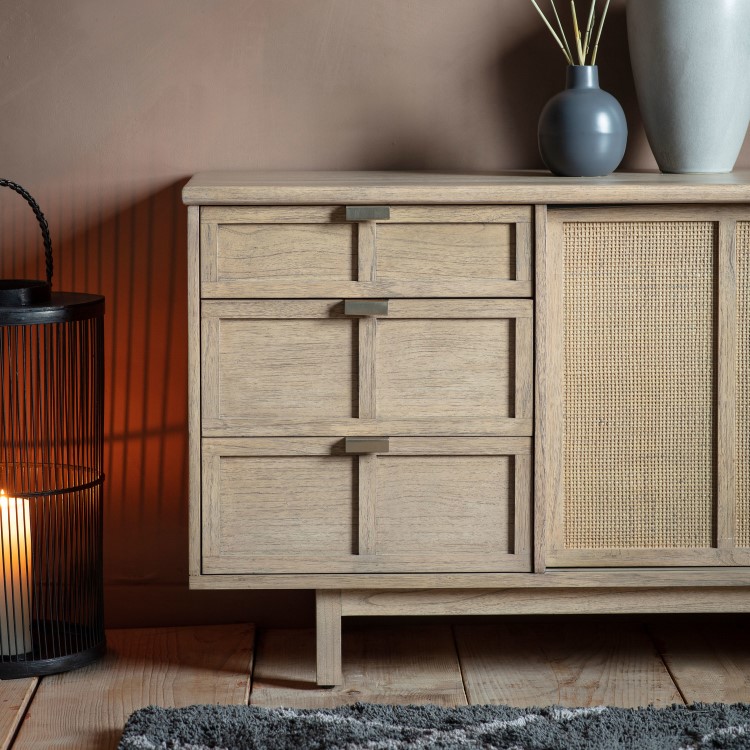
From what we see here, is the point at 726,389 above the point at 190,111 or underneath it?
underneath

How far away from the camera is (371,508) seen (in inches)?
65.9

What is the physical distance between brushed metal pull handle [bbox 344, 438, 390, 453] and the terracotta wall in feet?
1.70

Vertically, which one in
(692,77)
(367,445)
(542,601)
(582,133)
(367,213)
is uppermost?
(692,77)

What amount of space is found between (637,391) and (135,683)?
3.14 feet

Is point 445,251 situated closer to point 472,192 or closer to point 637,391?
point 472,192

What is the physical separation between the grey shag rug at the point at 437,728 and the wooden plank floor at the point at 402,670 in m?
0.07

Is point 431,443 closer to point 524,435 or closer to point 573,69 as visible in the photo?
point 524,435

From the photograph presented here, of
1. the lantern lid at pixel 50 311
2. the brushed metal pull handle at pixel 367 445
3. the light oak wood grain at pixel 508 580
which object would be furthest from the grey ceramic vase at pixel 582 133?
the lantern lid at pixel 50 311

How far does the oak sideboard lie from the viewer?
5.34 feet

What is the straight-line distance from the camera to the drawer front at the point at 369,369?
5.39 feet

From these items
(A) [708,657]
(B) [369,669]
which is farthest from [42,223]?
(A) [708,657]

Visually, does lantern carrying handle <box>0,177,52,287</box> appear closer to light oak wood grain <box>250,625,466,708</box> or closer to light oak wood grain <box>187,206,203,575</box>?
light oak wood grain <box>187,206,203,575</box>

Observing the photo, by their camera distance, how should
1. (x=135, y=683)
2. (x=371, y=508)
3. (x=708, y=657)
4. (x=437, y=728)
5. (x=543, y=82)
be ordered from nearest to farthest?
(x=437, y=728) < (x=371, y=508) < (x=135, y=683) < (x=708, y=657) < (x=543, y=82)

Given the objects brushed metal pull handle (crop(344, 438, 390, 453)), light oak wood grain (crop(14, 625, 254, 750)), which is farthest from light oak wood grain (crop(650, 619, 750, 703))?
light oak wood grain (crop(14, 625, 254, 750))
